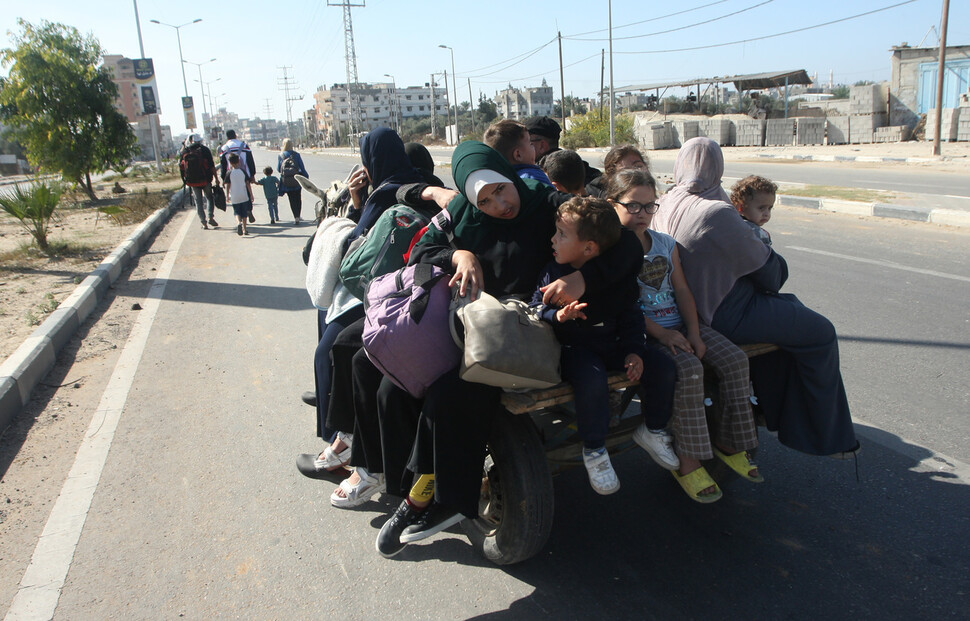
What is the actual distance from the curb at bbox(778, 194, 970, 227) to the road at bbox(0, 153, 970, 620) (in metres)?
5.80

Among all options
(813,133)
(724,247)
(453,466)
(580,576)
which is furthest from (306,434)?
(813,133)

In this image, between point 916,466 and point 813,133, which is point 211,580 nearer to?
point 916,466

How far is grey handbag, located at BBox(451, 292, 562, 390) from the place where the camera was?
2297 mm

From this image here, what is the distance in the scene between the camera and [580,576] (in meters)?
2.68

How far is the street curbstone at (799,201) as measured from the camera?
12.3 m

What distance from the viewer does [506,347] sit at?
230 cm

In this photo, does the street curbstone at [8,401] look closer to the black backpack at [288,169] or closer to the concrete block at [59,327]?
the concrete block at [59,327]

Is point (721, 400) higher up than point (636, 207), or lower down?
lower down

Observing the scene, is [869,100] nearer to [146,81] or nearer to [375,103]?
[146,81]

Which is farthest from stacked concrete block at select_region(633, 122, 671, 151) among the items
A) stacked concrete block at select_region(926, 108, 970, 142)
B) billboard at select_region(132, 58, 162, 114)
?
billboard at select_region(132, 58, 162, 114)

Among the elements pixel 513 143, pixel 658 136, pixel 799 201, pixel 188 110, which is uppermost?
pixel 188 110

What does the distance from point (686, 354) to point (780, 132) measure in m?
30.5

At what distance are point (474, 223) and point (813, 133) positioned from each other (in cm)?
3039

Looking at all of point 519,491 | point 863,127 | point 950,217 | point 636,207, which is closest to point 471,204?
point 636,207
